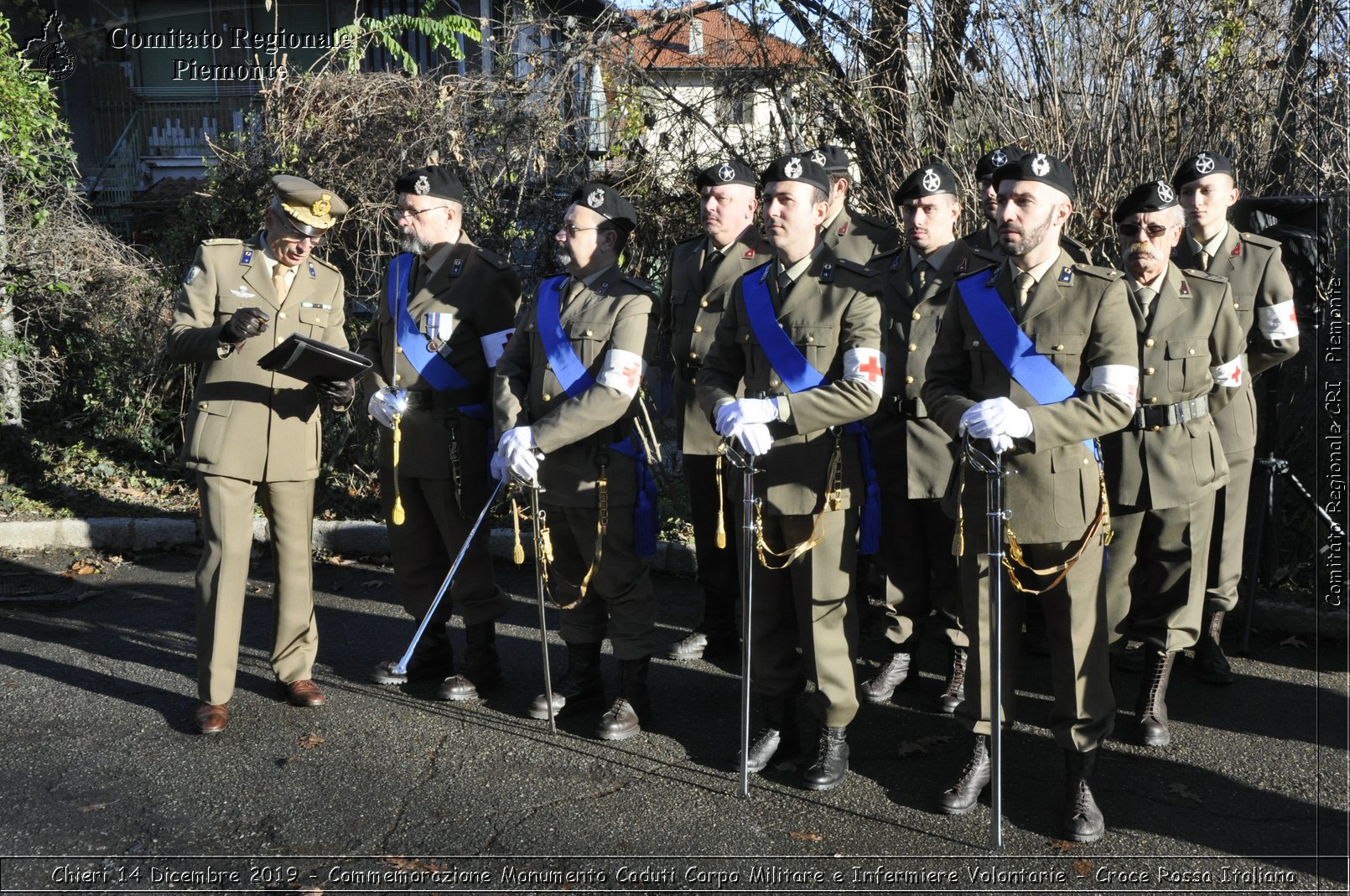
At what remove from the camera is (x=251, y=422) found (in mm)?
4887

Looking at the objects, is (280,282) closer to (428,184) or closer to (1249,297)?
(428,184)

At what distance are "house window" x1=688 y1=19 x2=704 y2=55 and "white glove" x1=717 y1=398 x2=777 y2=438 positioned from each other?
4.78 metres

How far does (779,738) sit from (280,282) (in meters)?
2.72

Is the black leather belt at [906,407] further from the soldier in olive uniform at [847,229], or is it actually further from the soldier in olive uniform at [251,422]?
the soldier in olive uniform at [251,422]

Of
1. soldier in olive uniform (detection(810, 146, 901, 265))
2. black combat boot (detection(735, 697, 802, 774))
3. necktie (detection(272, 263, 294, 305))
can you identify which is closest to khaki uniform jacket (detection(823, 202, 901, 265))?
soldier in olive uniform (detection(810, 146, 901, 265))

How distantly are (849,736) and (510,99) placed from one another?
5.12 meters

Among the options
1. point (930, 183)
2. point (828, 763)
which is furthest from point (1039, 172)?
point (828, 763)

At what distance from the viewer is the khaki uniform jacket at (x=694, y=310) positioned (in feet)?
18.0

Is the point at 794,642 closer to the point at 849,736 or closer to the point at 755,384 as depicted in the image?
the point at 849,736

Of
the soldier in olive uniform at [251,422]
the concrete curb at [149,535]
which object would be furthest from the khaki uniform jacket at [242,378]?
the concrete curb at [149,535]

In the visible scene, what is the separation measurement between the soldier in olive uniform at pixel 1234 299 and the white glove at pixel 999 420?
74.5 inches

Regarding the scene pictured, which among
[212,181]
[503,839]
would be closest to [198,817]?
[503,839]

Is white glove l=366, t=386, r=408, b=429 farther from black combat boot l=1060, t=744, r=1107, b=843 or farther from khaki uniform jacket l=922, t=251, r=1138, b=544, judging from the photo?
black combat boot l=1060, t=744, r=1107, b=843

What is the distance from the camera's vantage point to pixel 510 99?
815cm
